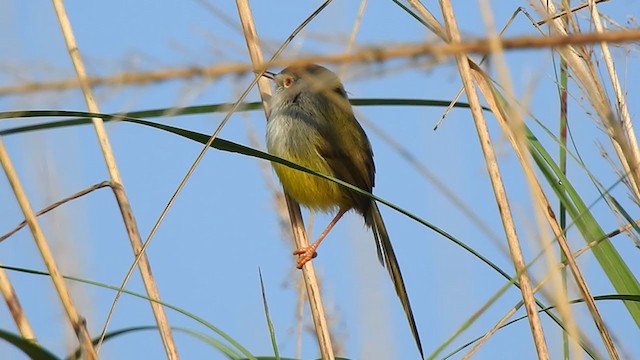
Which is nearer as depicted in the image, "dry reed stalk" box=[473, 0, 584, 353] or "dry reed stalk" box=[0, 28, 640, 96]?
"dry reed stalk" box=[0, 28, 640, 96]

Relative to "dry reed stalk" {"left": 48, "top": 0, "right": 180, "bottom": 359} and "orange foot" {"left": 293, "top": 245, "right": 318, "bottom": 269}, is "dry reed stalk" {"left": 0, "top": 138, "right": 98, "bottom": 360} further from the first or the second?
"orange foot" {"left": 293, "top": 245, "right": 318, "bottom": 269}

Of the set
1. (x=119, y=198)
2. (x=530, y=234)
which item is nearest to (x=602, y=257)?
(x=530, y=234)

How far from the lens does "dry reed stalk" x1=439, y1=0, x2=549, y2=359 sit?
178 centimetres

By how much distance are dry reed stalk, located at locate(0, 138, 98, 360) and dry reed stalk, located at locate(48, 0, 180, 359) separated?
34 cm

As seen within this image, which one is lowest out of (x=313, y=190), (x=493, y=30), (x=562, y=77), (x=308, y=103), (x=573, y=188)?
(x=493, y=30)

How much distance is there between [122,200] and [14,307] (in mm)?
455

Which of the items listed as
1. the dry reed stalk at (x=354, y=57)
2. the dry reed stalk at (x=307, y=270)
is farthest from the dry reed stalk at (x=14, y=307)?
the dry reed stalk at (x=354, y=57)

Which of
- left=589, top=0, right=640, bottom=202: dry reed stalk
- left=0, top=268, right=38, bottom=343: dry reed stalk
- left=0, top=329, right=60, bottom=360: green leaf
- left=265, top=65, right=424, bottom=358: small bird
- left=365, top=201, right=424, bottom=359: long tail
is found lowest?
left=0, top=329, right=60, bottom=360: green leaf

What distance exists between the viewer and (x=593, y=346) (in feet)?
5.35

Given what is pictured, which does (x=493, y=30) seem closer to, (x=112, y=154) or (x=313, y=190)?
(x=112, y=154)

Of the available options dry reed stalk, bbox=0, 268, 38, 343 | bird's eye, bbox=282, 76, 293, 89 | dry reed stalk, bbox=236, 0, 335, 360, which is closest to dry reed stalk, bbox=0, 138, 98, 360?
dry reed stalk, bbox=0, 268, 38, 343

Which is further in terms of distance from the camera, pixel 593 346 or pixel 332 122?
pixel 332 122

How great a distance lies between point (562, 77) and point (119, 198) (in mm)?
1166

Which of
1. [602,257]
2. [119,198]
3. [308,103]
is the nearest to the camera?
[602,257]
